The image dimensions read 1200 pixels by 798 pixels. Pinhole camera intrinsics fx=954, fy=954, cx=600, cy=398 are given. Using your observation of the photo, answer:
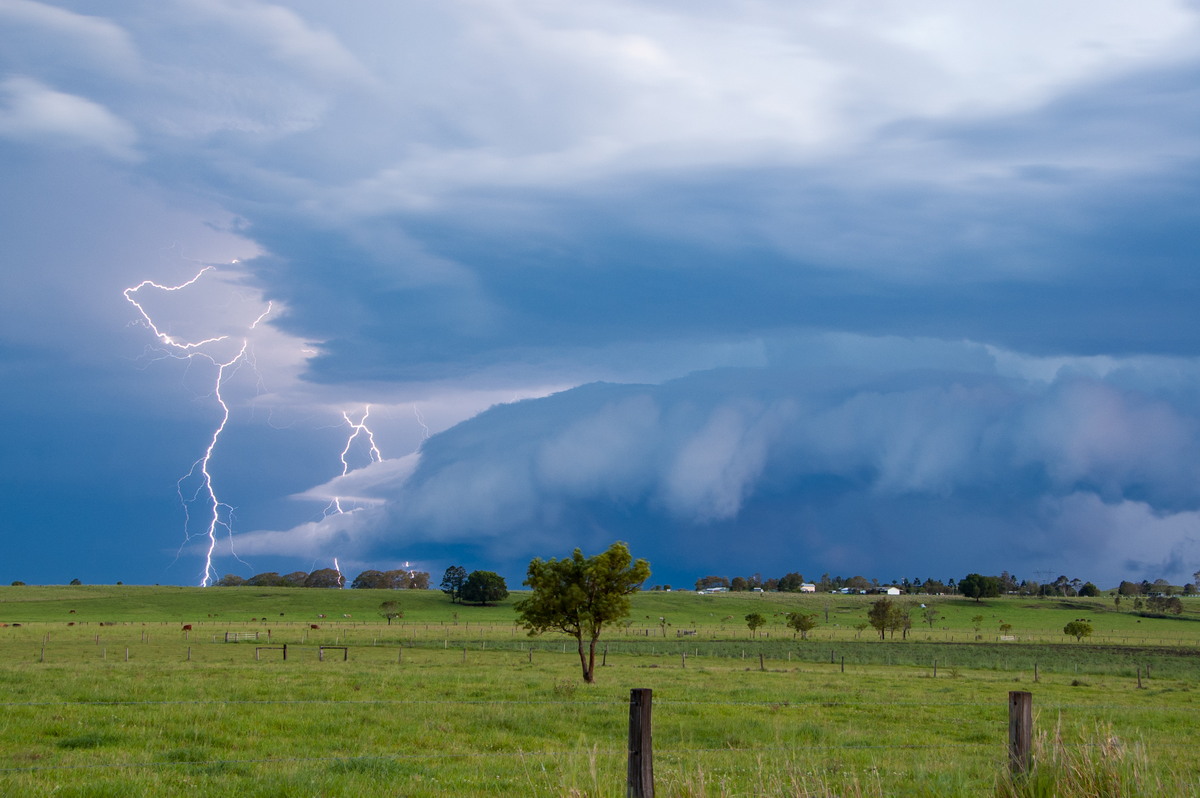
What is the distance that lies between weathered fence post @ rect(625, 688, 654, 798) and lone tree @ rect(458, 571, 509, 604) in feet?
627

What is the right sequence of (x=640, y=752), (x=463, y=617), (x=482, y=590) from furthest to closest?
1. (x=482, y=590)
2. (x=463, y=617)
3. (x=640, y=752)

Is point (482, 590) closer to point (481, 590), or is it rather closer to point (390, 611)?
point (481, 590)

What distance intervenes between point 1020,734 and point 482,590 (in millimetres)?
190455

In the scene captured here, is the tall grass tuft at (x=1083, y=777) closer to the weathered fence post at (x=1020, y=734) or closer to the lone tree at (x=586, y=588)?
the weathered fence post at (x=1020, y=734)

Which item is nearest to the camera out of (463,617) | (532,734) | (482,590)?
(532,734)

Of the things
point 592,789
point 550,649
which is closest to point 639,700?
point 592,789

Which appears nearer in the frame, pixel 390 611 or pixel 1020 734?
pixel 1020 734

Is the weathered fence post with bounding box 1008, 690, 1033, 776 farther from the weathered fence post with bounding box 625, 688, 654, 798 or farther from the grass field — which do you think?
the weathered fence post with bounding box 625, 688, 654, 798

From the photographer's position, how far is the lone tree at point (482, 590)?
19538cm

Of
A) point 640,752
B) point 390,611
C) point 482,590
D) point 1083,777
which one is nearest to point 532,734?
point 640,752

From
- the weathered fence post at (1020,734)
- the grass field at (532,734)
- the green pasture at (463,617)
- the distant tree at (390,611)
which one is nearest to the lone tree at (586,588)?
the grass field at (532,734)

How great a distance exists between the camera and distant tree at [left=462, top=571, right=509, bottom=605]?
195375mm

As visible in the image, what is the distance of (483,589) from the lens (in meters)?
196

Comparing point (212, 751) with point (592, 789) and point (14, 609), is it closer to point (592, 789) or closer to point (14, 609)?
point (592, 789)
